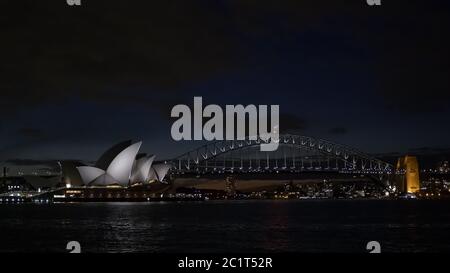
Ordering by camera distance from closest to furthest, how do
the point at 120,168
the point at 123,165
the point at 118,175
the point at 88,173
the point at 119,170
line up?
the point at 123,165 < the point at 120,168 < the point at 119,170 < the point at 118,175 < the point at 88,173

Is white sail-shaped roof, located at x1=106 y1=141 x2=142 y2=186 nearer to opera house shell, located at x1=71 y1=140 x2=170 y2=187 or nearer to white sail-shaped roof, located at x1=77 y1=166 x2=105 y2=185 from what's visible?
opera house shell, located at x1=71 y1=140 x2=170 y2=187

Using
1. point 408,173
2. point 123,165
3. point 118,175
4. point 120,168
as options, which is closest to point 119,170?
point 120,168

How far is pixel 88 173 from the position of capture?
10438cm

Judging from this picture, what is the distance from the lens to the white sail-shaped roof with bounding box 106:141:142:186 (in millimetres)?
90625

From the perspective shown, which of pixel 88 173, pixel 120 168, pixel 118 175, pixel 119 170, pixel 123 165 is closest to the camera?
pixel 123 165

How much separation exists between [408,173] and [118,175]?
48.5 m

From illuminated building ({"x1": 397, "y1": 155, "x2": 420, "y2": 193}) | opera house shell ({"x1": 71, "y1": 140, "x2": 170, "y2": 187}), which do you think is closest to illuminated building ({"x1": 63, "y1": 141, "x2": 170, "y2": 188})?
opera house shell ({"x1": 71, "y1": 140, "x2": 170, "y2": 187})

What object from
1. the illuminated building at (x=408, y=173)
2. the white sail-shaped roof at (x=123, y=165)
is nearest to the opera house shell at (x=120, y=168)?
the white sail-shaped roof at (x=123, y=165)

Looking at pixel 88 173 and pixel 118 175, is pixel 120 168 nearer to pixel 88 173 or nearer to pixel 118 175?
pixel 118 175

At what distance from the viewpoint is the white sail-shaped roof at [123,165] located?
9062 cm

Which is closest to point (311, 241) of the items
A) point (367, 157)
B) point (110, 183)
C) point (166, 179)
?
point (110, 183)
